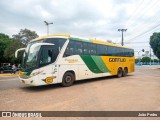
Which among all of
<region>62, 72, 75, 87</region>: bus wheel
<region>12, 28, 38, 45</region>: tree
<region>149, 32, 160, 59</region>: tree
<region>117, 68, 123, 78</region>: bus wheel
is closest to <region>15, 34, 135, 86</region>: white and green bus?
<region>62, 72, 75, 87</region>: bus wheel

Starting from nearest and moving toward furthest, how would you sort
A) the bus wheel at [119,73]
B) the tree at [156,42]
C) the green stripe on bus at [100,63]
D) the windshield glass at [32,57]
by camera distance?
1. the windshield glass at [32,57]
2. the green stripe on bus at [100,63]
3. the bus wheel at [119,73]
4. the tree at [156,42]

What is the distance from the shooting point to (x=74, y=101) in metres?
8.04

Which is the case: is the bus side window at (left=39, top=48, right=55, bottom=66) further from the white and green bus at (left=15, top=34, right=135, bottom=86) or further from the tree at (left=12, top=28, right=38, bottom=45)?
the tree at (left=12, top=28, right=38, bottom=45)

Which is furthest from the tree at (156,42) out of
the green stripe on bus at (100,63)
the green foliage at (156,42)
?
the green stripe on bus at (100,63)

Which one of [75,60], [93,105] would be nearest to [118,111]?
[93,105]

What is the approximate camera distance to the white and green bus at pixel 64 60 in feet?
34.8

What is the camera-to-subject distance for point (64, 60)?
1196 cm

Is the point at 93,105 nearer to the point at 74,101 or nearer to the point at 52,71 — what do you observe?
the point at 74,101

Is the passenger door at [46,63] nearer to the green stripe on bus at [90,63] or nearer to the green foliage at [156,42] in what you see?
the green stripe on bus at [90,63]

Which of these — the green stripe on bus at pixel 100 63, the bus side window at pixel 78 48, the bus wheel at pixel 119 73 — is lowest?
the bus wheel at pixel 119 73

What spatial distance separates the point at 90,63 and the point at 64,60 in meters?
2.93

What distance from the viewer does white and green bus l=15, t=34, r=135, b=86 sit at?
10617 mm

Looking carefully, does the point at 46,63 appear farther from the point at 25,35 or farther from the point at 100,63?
the point at 25,35

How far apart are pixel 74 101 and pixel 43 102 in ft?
4.29
